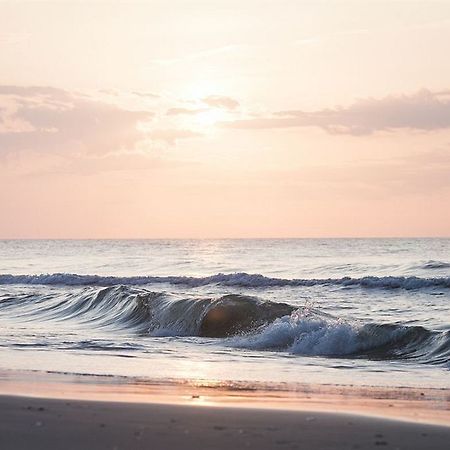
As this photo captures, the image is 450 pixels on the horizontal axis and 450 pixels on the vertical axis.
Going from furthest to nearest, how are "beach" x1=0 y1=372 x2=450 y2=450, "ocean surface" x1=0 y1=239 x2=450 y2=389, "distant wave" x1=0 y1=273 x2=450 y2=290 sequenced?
"distant wave" x1=0 y1=273 x2=450 y2=290 → "ocean surface" x1=0 y1=239 x2=450 y2=389 → "beach" x1=0 y1=372 x2=450 y2=450

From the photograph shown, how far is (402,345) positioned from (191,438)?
1140 cm

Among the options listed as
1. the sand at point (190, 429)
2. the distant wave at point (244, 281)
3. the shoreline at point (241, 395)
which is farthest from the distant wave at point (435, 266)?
the sand at point (190, 429)

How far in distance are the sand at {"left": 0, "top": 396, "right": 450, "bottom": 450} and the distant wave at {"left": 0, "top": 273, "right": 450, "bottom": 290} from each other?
88.4 feet

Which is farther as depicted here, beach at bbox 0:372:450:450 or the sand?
beach at bbox 0:372:450:450

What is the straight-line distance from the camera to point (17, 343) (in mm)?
18375

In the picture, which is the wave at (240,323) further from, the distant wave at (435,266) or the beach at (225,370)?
the distant wave at (435,266)

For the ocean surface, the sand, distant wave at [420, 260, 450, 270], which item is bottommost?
the ocean surface

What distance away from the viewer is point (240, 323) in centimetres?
2306

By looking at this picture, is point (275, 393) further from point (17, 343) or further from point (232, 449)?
point (17, 343)

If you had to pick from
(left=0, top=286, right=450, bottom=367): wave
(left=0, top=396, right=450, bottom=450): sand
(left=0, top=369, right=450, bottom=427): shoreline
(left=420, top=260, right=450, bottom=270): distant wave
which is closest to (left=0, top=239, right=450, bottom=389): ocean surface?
(left=0, top=286, right=450, bottom=367): wave

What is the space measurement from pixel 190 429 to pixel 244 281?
3441 cm

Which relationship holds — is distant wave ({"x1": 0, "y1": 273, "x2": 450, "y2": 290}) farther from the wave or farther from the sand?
the sand

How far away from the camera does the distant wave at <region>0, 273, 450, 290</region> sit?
120 ft

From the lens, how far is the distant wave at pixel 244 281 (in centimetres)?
3662
